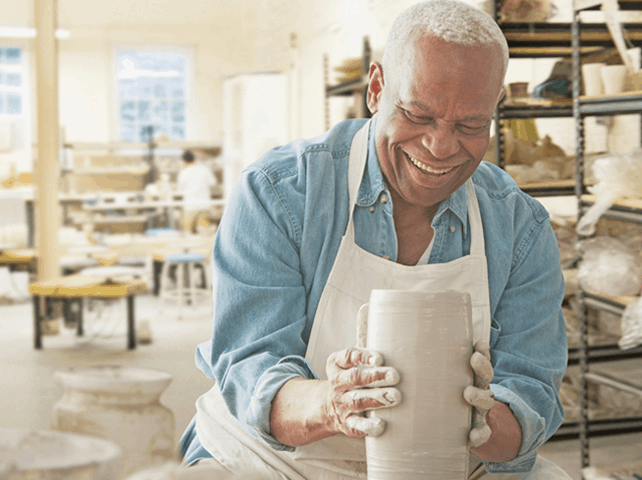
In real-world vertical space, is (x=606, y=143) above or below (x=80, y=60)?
below

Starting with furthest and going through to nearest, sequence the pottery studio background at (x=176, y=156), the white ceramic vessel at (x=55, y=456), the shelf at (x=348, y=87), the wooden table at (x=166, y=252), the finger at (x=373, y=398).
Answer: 1. the wooden table at (x=166, y=252)
2. the shelf at (x=348, y=87)
3. the pottery studio background at (x=176, y=156)
4. the finger at (x=373, y=398)
5. the white ceramic vessel at (x=55, y=456)

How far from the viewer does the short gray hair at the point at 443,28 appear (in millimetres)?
820

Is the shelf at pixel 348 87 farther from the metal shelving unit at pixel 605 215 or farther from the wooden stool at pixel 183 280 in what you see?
the wooden stool at pixel 183 280

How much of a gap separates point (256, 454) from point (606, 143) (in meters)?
2.74

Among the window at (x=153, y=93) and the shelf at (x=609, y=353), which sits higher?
the window at (x=153, y=93)

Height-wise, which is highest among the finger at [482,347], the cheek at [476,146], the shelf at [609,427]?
the cheek at [476,146]

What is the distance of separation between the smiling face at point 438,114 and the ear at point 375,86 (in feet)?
0.11

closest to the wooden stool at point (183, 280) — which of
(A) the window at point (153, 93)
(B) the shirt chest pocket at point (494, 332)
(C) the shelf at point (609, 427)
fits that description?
(A) the window at point (153, 93)

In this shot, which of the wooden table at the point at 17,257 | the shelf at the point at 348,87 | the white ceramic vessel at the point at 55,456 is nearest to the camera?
the white ceramic vessel at the point at 55,456

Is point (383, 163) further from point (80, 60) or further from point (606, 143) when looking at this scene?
point (80, 60)

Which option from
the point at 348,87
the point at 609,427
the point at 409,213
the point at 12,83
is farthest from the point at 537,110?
the point at 12,83

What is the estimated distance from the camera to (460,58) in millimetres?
817

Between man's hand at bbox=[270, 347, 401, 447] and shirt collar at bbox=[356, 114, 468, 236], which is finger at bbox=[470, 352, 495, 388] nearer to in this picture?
man's hand at bbox=[270, 347, 401, 447]

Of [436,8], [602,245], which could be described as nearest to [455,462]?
[436,8]
